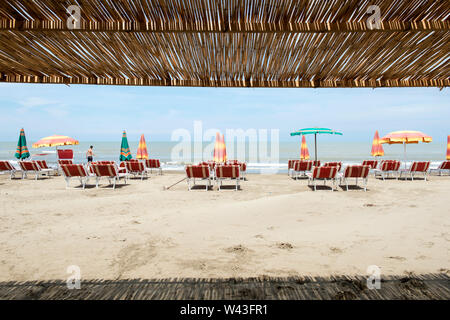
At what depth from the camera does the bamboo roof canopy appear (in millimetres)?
1548

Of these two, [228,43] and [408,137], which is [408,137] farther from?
[228,43]

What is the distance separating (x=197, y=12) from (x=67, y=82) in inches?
56.8

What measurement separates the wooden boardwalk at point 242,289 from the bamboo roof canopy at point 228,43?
192 cm

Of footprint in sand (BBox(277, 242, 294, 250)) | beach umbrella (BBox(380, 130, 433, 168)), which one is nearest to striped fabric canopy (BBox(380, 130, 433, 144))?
beach umbrella (BBox(380, 130, 433, 168))

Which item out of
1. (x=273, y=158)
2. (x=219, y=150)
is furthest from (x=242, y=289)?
(x=273, y=158)

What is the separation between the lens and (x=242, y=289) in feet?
8.67

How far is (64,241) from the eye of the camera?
4.12 m

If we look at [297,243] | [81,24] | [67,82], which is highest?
[81,24]

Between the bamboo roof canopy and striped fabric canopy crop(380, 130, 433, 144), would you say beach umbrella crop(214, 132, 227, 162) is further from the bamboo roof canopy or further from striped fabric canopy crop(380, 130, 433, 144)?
the bamboo roof canopy

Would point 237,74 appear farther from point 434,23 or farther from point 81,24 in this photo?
point 434,23

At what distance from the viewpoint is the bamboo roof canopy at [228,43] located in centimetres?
155

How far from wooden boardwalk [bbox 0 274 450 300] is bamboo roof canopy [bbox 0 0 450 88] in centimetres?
192

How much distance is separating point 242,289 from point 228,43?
2.22 meters
